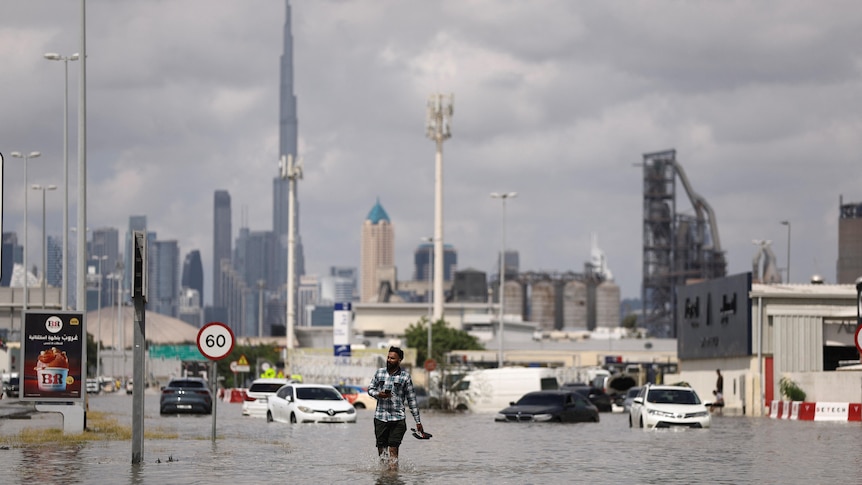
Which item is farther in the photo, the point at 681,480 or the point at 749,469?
the point at 749,469

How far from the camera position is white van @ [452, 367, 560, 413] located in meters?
58.4

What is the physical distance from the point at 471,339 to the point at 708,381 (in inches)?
2566

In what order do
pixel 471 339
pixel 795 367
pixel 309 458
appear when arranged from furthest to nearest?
pixel 471 339, pixel 795 367, pixel 309 458

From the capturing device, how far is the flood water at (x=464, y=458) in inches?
770

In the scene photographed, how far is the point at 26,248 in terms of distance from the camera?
81.6m

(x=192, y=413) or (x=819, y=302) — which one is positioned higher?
(x=819, y=302)

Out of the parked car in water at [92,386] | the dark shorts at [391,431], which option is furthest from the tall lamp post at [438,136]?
the dark shorts at [391,431]

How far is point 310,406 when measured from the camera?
41.0 metres

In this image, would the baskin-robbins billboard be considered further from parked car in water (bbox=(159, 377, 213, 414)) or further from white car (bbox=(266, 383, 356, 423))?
parked car in water (bbox=(159, 377, 213, 414))

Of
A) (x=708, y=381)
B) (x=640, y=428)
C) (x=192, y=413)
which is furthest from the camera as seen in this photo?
(x=708, y=381)

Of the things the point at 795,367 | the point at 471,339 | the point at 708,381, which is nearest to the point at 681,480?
the point at 795,367

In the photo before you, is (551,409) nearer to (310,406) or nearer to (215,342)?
(310,406)

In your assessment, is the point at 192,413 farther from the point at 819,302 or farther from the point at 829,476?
the point at 829,476

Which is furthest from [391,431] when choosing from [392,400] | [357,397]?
[357,397]
